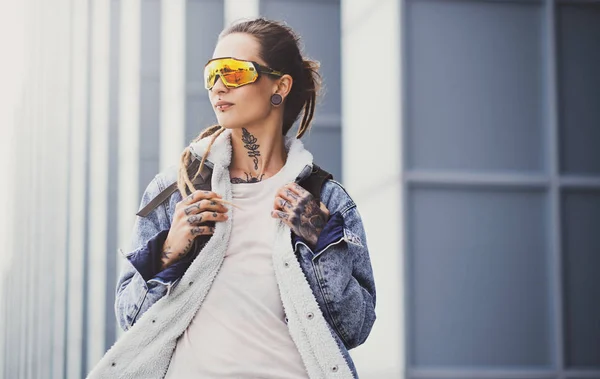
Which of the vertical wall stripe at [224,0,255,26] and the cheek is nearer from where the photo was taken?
the cheek

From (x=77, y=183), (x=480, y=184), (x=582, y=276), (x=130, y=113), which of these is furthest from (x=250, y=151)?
(x=77, y=183)

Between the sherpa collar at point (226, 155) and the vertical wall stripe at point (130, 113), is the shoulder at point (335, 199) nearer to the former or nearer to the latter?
the sherpa collar at point (226, 155)

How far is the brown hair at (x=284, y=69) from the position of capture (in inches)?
155

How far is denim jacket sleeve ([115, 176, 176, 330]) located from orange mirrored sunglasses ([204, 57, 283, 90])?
429 millimetres

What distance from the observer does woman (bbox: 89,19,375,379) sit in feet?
12.0

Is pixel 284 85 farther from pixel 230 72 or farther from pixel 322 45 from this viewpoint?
pixel 322 45

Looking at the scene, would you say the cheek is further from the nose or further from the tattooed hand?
the tattooed hand

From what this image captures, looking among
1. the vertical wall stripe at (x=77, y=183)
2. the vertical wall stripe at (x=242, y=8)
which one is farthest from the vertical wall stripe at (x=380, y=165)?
the vertical wall stripe at (x=77, y=183)

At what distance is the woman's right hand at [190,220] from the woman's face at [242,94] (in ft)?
0.97

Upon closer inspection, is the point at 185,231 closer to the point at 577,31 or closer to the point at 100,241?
the point at 577,31

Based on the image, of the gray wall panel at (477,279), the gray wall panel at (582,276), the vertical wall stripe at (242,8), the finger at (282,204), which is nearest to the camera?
the finger at (282,204)

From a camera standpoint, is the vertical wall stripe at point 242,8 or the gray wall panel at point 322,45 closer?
the vertical wall stripe at point 242,8

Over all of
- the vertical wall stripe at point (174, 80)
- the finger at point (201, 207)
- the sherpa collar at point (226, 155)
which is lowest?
the finger at point (201, 207)

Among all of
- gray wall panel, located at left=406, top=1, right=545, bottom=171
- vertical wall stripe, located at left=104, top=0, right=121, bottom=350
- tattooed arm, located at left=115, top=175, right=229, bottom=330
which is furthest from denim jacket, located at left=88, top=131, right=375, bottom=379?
vertical wall stripe, located at left=104, top=0, right=121, bottom=350
